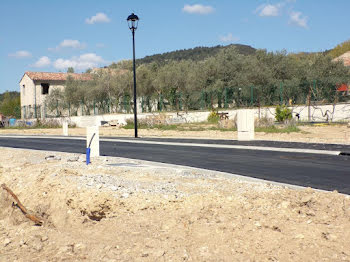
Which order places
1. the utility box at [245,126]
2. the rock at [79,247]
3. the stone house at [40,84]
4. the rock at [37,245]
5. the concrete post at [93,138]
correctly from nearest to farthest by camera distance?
1. the rock at [79,247]
2. the rock at [37,245]
3. the concrete post at [93,138]
4. the utility box at [245,126]
5. the stone house at [40,84]

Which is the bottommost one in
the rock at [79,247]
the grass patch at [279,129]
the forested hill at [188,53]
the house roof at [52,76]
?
the rock at [79,247]

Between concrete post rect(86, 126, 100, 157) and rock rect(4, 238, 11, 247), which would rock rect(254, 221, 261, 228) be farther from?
concrete post rect(86, 126, 100, 157)

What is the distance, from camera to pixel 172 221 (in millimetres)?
5199

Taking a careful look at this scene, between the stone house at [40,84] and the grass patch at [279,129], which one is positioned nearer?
the grass patch at [279,129]

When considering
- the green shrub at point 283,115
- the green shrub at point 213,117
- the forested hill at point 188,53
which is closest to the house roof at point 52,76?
the green shrub at point 213,117

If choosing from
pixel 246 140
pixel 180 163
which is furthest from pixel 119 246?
pixel 246 140

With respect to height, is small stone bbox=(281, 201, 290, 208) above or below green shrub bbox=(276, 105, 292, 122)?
below

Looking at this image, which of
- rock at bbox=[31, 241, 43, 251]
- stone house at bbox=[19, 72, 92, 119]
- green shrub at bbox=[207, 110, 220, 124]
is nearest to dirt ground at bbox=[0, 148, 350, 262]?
rock at bbox=[31, 241, 43, 251]

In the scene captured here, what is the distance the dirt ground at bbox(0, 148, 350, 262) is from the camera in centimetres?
428

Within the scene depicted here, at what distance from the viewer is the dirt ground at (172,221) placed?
428 centimetres

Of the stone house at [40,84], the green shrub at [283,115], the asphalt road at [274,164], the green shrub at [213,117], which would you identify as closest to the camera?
the asphalt road at [274,164]

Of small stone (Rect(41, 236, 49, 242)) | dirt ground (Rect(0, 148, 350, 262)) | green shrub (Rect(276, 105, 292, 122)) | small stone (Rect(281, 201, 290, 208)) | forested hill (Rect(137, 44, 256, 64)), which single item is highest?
forested hill (Rect(137, 44, 256, 64))

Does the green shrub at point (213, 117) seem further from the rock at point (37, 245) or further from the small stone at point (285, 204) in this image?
the rock at point (37, 245)

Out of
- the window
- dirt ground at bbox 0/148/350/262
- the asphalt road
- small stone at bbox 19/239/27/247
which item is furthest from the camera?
the window
